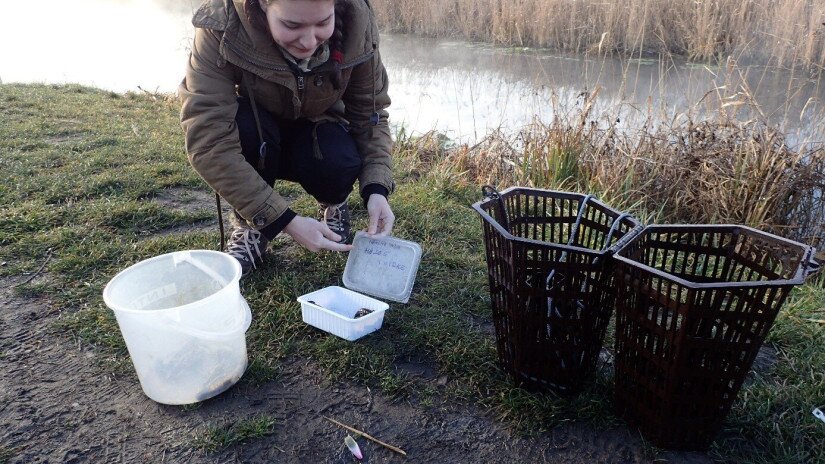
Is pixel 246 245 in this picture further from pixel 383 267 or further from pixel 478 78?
pixel 478 78

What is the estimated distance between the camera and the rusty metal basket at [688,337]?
4.20 ft

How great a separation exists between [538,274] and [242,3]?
3.73 ft

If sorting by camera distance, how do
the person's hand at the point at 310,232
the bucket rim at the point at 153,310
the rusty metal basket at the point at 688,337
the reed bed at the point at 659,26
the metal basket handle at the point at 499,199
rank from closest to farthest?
the rusty metal basket at the point at 688,337 → the bucket rim at the point at 153,310 → the metal basket handle at the point at 499,199 → the person's hand at the point at 310,232 → the reed bed at the point at 659,26

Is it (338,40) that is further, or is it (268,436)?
(338,40)

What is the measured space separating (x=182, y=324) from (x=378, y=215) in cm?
79

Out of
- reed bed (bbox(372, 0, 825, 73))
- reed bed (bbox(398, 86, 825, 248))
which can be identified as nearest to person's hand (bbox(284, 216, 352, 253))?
reed bed (bbox(398, 86, 825, 248))

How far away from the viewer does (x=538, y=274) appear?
59.8 inches

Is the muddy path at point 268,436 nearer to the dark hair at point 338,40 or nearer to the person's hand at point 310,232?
the person's hand at point 310,232

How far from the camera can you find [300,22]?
65.4 inches

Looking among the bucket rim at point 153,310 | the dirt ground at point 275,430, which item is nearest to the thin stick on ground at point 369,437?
the dirt ground at point 275,430

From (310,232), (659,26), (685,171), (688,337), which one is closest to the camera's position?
(688,337)

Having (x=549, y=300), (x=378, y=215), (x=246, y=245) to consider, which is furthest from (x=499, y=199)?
(x=246, y=245)

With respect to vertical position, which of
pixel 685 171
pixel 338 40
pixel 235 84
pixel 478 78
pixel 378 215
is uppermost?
pixel 338 40

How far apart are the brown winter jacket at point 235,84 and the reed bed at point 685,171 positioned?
146 cm
